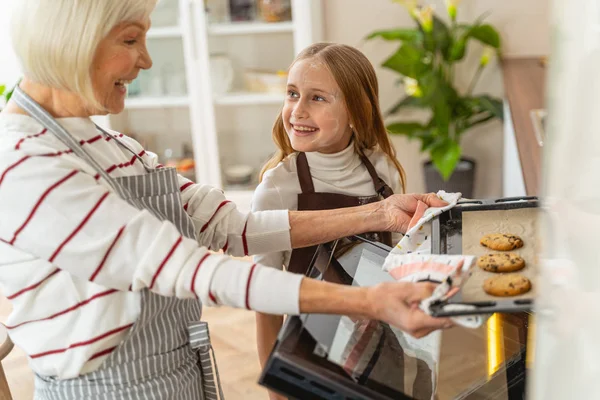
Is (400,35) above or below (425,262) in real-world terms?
above

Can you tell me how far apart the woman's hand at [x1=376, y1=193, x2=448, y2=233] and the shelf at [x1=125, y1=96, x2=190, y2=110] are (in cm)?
305

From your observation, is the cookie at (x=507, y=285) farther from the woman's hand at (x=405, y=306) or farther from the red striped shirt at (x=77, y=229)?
the red striped shirt at (x=77, y=229)

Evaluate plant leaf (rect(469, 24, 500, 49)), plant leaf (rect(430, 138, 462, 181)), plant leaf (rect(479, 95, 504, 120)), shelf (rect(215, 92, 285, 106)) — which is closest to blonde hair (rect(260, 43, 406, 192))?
plant leaf (rect(430, 138, 462, 181))

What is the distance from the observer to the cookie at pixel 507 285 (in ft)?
3.31

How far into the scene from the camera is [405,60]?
12.9 feet

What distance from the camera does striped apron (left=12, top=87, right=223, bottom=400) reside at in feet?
3.83

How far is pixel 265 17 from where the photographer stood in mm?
4203

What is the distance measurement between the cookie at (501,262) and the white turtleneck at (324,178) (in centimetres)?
65

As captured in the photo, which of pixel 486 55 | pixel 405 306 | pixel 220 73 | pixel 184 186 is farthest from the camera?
pixel 220 73

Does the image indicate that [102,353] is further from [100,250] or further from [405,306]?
[405,306]

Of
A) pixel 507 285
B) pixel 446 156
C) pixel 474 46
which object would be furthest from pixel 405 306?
pixel 474 46

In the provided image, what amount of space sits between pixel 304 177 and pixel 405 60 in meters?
2.33

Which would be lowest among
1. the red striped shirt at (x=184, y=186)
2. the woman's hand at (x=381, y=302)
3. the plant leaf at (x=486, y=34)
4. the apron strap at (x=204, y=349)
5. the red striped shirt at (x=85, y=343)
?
the apron strap at (x=204, y=349)

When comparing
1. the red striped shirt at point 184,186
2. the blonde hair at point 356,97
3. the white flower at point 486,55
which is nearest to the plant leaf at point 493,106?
the white flower at point 486,55
